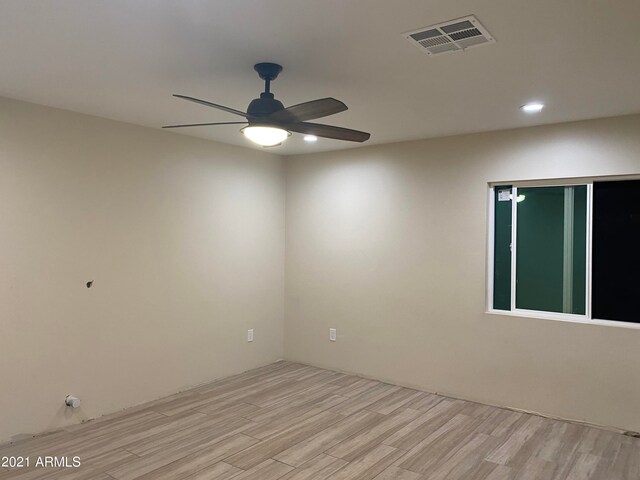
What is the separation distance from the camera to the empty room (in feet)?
7.86

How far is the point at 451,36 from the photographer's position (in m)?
2.24

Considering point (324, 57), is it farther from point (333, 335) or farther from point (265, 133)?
point (333, 335)

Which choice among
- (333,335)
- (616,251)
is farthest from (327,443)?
(616,251)

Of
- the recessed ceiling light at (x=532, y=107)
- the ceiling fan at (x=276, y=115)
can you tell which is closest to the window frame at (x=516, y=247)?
the recessed ceiling light at (x=532, y=107)

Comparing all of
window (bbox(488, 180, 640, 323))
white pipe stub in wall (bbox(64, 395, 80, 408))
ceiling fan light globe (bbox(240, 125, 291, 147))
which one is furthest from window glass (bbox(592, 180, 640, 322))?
white pipe stub in wall (bbox(64, 395, 80, 408))

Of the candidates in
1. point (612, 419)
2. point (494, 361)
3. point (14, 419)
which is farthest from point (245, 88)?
point (612, 419)

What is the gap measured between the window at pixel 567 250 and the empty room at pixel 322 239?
0.02 metres

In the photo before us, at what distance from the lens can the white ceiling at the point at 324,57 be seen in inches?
79.0

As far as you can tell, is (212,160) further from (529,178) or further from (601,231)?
(601,231)

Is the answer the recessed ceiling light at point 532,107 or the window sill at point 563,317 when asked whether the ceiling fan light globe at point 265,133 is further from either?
the window sill at point 563,317

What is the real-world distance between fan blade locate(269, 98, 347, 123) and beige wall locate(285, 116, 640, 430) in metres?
2.38

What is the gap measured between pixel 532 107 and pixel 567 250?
1.36 meters

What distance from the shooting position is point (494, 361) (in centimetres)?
427

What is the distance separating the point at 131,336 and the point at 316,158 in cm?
274
